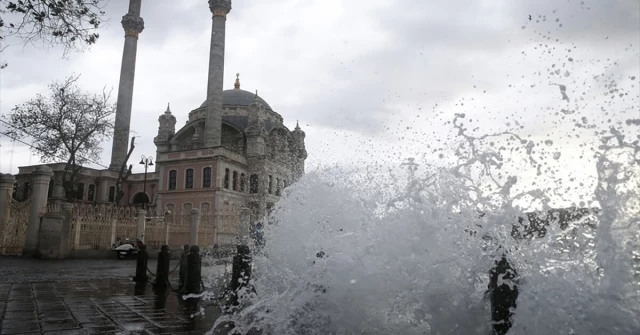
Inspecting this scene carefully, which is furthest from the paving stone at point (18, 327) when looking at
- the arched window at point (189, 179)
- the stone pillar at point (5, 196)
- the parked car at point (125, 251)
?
the arched window at point (189, 179)

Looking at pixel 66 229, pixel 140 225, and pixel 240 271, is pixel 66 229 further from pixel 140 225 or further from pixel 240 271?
pixel 240 271

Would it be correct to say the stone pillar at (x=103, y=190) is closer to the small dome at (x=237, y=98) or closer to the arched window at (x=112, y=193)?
the arched window at (x=112, y=193)

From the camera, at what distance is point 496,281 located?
350cm

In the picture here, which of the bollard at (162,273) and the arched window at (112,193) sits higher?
the arched window at (112,193)

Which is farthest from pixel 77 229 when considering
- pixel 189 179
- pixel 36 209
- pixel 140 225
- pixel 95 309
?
pixel 189 179

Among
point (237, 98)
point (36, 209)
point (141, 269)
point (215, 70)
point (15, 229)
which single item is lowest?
point (141, 269)

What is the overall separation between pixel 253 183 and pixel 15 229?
22.7 meters

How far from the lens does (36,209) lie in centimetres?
1528

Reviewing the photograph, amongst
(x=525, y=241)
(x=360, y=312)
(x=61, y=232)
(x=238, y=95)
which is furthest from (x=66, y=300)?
(x=238, y=95)

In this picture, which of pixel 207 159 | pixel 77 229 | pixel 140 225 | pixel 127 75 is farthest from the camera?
pixel 127 75

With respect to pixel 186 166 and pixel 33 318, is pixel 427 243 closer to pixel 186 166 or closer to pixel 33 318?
pixel 33 318

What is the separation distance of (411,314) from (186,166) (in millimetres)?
33375

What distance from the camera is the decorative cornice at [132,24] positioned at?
36.1 meters

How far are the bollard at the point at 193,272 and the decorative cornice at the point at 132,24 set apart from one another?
34.9 metres
